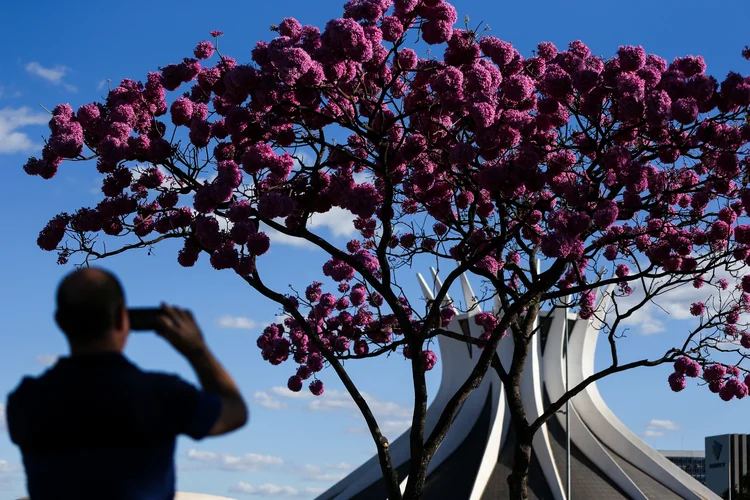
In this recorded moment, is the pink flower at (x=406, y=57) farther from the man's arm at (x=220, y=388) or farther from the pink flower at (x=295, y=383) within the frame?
the man's arm at (x=220, y=388)

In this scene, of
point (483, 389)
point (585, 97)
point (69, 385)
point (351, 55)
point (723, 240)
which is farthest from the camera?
point (483, 389)

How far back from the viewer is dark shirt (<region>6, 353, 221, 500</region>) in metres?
2.09

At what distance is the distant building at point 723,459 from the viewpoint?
98.8 m

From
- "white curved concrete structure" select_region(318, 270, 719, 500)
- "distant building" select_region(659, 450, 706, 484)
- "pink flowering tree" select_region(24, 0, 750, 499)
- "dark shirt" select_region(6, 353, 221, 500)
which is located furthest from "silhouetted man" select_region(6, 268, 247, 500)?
"distant building" select_region(659, 450, 706, 484)

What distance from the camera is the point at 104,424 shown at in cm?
210

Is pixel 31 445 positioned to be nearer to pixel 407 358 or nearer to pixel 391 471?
pixel 391 471

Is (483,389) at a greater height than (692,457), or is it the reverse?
(692,457)

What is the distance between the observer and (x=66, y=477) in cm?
212

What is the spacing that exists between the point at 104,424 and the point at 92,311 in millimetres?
247

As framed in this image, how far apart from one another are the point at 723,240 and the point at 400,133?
436cm

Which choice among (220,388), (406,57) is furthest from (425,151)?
(220,388)

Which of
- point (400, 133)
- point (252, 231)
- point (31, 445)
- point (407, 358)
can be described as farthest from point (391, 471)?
point (31, 445)

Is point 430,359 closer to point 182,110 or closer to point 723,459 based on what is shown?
point 182,110

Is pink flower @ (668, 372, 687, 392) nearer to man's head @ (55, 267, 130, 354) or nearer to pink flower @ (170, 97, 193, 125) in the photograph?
pink flower @ (170, 97, 193, 125)
